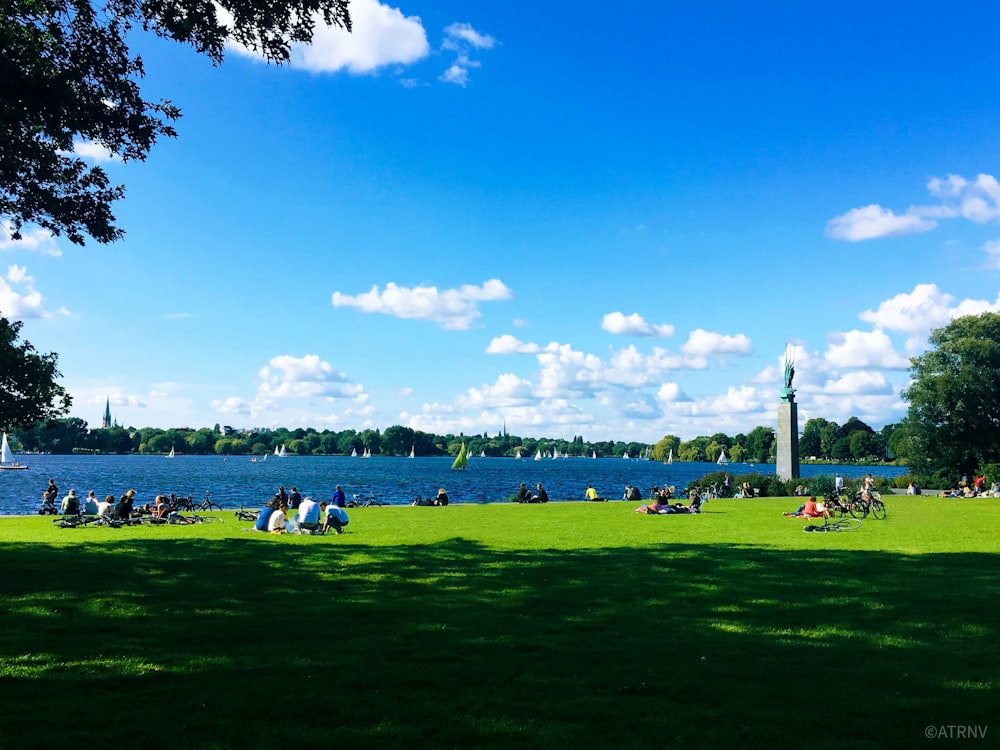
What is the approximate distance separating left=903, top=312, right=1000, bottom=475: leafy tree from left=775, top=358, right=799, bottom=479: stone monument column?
1154 cm

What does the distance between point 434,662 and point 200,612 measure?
430 cm

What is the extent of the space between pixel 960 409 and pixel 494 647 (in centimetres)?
6317

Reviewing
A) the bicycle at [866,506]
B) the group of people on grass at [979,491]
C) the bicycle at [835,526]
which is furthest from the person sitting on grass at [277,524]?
the group of people on grass at [979,491]

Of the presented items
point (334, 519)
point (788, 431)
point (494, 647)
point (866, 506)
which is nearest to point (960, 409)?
point (788, 431)

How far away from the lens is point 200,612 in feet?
36.0

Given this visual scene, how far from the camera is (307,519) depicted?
21.8 m

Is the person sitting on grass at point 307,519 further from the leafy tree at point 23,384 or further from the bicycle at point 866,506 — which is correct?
the bicycle at point 866,506

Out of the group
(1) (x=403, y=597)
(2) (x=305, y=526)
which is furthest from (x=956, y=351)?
(1) (x=403, y=597)

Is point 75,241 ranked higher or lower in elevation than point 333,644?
higher

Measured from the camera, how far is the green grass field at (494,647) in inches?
261

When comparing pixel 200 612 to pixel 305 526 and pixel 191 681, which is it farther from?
pixel 305 526

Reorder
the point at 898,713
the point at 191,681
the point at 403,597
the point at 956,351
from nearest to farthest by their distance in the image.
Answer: the point at 898,713 < the point at 191,681 < the point at 403,597 < the point at 956,351

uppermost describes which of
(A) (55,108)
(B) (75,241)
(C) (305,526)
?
(A) (55,108)

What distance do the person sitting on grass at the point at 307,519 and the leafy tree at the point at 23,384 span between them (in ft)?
22.9
